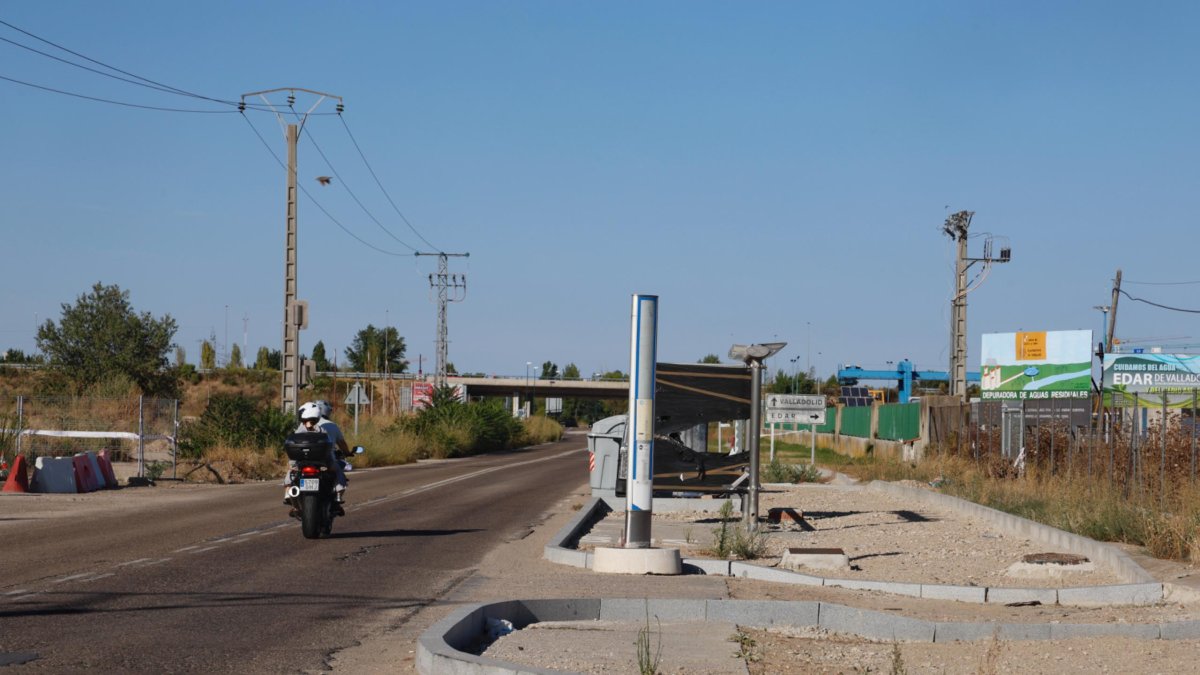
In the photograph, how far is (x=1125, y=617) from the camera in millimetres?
10727

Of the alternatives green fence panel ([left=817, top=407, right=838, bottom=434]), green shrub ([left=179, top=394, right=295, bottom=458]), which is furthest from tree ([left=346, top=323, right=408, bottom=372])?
green shrub ([left=179, top=394, right=295, bottom=458])

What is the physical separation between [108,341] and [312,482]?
242 ft

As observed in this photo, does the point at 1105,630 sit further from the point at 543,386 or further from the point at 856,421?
the point at 543,386

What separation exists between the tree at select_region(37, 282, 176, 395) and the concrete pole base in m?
73.9

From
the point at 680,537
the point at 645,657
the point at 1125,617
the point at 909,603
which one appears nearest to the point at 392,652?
the point at 645,657

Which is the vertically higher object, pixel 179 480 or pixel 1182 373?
pixel 1182 373

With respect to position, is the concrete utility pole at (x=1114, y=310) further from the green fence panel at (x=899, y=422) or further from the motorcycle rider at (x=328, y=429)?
the motorcycle rider at (x=328, y=429)

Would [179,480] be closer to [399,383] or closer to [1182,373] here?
[1182,373]

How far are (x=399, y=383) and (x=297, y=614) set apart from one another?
106180 mm

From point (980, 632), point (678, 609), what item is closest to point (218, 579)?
point (678, 609)

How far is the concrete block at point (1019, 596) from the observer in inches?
472

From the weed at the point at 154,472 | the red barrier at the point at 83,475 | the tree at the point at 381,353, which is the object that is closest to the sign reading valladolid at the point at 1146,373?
the weed at the point at 154,472

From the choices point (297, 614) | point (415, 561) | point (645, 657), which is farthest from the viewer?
point (415, 561)

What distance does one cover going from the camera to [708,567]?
1382 centimetres
